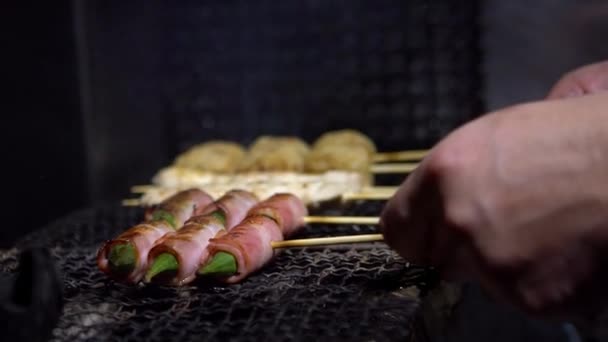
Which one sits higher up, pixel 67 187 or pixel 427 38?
pixel 427 38

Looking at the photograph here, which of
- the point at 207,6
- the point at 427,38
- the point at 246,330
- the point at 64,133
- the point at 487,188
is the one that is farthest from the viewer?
the point at 207,6

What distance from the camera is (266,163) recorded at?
370 centimetres

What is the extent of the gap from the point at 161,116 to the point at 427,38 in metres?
2.05

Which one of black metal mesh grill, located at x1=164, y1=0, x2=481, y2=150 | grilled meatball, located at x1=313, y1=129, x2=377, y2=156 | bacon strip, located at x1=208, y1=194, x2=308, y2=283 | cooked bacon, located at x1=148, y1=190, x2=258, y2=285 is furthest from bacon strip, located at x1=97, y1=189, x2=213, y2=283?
black metal mesh grill, located at x1=164, y1=0, x2=481, y2=150

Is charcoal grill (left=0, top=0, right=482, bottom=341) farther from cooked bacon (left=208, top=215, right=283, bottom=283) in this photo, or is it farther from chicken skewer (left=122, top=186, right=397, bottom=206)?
cooked bacon (left=208, top=215, right=283, bottom=283)

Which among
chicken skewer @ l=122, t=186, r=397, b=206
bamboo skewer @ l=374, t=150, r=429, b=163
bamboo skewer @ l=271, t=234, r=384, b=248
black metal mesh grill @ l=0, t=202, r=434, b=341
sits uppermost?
bamboo skewer @ l=374, t=150, r=429, b=163

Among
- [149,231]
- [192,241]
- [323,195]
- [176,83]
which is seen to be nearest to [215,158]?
[176,83]

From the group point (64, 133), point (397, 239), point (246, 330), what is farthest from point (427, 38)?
point (246, 330)

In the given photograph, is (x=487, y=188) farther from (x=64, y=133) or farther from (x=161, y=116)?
(x=161, y=116)

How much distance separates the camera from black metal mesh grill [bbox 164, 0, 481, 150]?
4121mm

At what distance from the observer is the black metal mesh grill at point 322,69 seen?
13.5 ft

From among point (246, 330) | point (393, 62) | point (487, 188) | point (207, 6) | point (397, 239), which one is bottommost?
point (246, 330)

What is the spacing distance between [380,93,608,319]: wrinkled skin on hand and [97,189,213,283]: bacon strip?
111cm

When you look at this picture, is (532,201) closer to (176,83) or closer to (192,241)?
(192,241)
